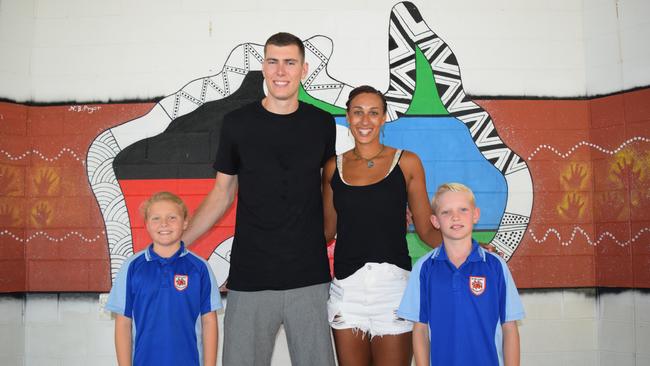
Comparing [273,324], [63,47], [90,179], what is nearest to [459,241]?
[273,324]

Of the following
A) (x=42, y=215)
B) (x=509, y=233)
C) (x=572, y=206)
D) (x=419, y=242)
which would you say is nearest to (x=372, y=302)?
(x=419, y=242)

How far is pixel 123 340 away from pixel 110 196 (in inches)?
61.8

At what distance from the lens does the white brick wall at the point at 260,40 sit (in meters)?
3.42

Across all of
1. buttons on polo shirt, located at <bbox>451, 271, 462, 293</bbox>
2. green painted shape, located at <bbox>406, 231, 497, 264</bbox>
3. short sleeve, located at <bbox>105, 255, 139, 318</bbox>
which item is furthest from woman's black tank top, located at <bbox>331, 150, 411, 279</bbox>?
green painted shape, located at <bbox>406, 231, 497, 264</bbox>

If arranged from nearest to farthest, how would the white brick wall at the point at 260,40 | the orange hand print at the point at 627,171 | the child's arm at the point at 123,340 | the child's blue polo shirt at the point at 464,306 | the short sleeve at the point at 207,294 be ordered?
the child's blue polo shirt at the point at 464,306, the child's arm at the point at 123,340, the short sleeve at the point at 207,294, the orange hand print at the point at 627,171, the white brick wall at the point at 260,40

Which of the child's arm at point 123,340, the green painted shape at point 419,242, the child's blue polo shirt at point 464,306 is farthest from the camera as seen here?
the green painted shape at point 419,242

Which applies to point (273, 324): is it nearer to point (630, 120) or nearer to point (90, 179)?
point (90, 179)

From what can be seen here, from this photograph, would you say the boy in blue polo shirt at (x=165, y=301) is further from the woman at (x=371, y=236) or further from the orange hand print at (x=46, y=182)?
the orange hand print at (x=46, y=182)

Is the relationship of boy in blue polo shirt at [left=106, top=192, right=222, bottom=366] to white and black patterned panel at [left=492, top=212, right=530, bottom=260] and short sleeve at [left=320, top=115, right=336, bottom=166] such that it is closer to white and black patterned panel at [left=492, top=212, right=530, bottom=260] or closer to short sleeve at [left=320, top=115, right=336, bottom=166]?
short sleeve at [left=320, top=115, right=336, bottom=166]

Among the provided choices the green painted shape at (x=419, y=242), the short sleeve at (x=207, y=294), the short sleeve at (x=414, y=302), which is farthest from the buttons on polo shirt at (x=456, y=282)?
the green painted shape at (x=419, y=242)

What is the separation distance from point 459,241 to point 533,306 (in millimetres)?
1631

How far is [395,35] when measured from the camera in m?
3.44

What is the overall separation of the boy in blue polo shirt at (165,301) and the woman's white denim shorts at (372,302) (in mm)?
516
